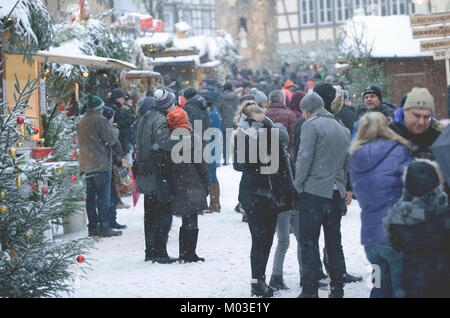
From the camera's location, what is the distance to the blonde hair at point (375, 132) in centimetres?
516

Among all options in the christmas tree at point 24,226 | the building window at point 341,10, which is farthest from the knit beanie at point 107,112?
the building window at point 341,10

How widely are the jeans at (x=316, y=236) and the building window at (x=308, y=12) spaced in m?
42.1

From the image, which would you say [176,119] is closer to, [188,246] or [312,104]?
[188,246]

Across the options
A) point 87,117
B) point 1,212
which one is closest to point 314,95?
point 1,212

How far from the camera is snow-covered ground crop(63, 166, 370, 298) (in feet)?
23.0

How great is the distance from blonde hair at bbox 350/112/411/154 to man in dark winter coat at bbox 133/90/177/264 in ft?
11.5

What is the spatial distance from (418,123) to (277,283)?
245 cm

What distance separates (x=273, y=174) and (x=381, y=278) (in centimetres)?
190

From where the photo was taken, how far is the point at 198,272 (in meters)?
7.87

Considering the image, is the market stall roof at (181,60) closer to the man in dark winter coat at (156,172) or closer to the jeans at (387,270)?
the man in dark winter coat at (156,172)

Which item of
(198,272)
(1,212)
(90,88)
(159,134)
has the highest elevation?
(90,88)
